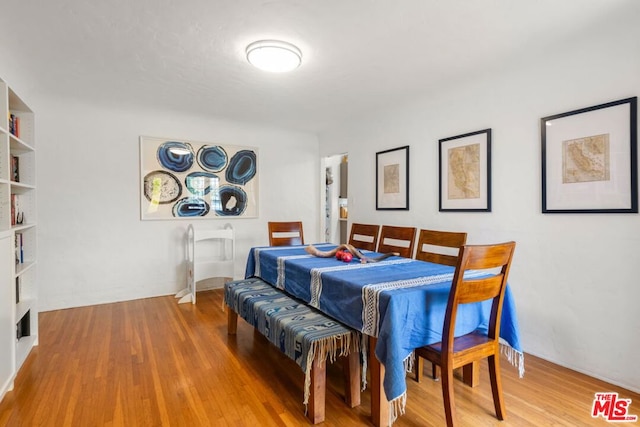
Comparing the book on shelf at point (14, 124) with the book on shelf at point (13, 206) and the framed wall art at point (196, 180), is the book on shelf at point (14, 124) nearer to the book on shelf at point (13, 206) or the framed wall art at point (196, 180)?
the book on shelf at point (13, 206)

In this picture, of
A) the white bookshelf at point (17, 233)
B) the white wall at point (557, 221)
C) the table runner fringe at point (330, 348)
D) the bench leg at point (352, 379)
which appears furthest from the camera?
the white wall at point (557, 221)

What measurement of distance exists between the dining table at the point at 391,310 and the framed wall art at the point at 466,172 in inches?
40.7

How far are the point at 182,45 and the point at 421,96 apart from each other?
220 cm

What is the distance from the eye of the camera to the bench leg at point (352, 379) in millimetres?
1777

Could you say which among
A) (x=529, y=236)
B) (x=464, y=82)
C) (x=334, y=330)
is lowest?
(x=334, y=330)

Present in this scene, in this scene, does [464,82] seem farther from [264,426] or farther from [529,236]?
[264,426]

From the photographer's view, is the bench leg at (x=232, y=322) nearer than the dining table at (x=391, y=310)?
No

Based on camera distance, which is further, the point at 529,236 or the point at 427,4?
the point at 529,236

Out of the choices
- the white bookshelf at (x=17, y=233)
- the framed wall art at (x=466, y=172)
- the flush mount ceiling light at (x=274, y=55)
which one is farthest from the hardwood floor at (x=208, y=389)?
the flush mount ceiling light at (x=274, y=55)

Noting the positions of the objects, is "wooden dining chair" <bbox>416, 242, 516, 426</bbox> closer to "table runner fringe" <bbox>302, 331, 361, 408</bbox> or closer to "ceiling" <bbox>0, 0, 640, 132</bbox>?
"table runner fringe" <bbox>302, 331, 361, 408</bbox>

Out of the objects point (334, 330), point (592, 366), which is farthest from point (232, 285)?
point (592, 366)

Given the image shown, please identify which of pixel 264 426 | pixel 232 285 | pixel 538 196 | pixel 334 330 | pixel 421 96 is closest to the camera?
pixel 264 426

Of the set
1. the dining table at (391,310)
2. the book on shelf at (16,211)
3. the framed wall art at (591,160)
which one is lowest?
the dining table at (391,310)

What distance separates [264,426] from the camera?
5.30 ft
